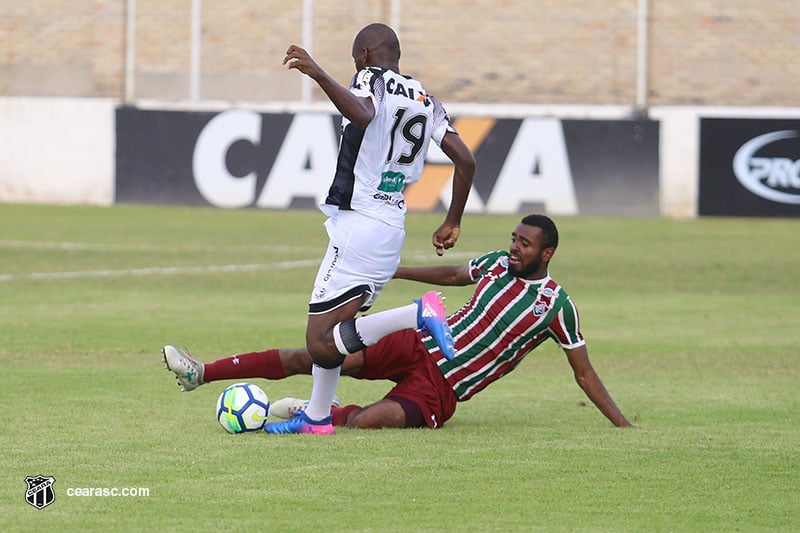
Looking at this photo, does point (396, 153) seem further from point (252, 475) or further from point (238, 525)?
point (238, 525)

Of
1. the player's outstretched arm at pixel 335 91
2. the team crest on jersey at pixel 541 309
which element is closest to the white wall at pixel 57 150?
the team crest on jersey at pixel 541 309

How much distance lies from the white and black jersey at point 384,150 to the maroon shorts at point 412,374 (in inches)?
27.8

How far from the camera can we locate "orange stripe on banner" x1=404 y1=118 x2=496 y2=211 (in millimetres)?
26031

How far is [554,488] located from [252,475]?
131 centimetres

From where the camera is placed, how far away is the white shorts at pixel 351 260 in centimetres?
778

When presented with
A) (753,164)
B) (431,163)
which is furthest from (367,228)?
(753,164)

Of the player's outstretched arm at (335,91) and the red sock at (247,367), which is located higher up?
the player's outstretched arm at (335,91)

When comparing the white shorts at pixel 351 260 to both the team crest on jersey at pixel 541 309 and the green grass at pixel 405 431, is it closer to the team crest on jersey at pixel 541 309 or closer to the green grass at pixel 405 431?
the green grass at pixel 405 431

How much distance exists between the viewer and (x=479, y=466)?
6.89 m

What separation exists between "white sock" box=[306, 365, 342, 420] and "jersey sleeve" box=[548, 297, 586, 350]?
1.21 meters

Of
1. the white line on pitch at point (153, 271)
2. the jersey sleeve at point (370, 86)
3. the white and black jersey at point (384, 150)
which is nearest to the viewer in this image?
the jersey sleeve at point (370, 86)

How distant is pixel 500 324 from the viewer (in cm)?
814

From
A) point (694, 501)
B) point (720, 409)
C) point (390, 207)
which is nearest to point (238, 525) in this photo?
point (694, 501)

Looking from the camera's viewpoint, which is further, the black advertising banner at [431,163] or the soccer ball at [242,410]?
the black advertising banner at [431,163]
